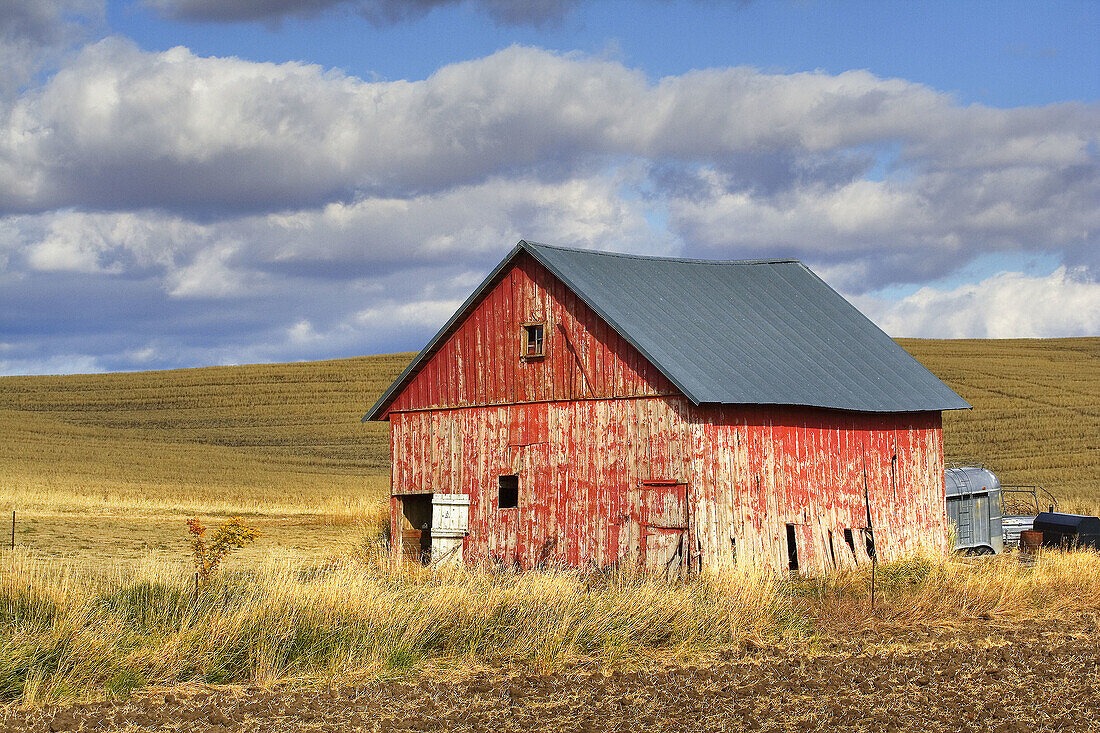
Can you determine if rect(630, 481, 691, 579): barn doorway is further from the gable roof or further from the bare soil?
the bare soil

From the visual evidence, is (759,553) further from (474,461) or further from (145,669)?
(145,669)

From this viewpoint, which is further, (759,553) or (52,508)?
(52,508)

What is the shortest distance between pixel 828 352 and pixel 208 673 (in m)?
14.6

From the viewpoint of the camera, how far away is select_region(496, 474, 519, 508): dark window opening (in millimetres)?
22688

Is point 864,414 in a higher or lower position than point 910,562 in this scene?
higher

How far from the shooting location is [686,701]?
1240 centimetres

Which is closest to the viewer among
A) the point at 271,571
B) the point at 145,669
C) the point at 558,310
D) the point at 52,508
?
the point at 145,669

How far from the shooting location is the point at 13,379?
79.9 metres

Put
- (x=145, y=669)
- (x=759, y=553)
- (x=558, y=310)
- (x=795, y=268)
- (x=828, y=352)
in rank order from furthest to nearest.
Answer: (x=795, y=268), (x=828, y=352), (x=558, y=310), (x=759, y=553), (x=145, y=669)

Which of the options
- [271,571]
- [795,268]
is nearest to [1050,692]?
[271,571]

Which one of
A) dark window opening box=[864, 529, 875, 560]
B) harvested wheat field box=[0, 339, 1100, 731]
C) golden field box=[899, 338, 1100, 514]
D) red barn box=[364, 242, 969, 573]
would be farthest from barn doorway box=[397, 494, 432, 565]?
golden field box=[899, 338, 1100, 514]

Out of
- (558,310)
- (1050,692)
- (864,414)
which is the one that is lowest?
(1050,692)

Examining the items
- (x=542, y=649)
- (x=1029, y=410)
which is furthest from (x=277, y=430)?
(x=542, y=649)

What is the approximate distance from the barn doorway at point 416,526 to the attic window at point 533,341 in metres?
3.78
